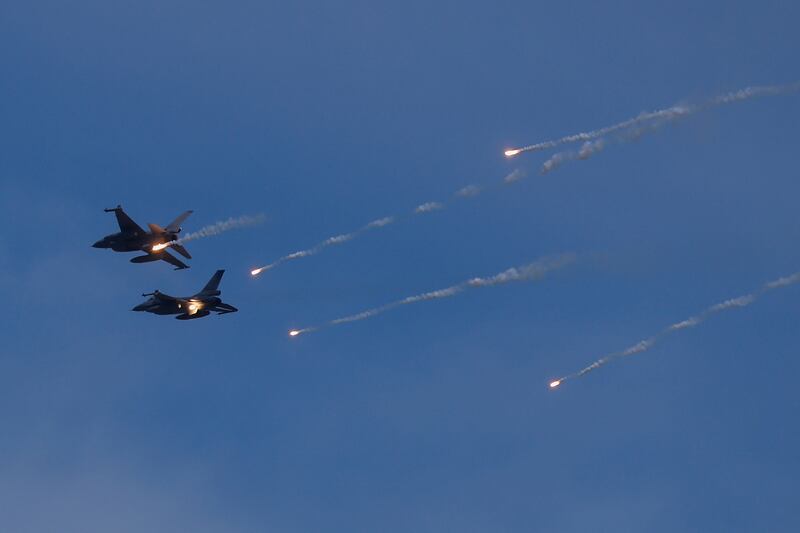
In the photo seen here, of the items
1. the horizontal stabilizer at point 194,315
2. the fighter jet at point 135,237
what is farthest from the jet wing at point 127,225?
the horizontal stabilizer at point 194,315

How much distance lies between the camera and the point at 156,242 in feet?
337

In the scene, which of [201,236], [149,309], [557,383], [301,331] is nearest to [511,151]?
[557,383]

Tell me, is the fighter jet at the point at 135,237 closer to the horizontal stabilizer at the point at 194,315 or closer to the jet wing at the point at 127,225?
the jet wing at the point at 127,225

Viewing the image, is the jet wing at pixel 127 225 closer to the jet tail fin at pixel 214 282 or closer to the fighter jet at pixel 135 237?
the fighter jet at pixel 135 237

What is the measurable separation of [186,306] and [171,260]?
5044mm

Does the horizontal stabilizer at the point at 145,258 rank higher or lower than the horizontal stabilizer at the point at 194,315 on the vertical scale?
higher

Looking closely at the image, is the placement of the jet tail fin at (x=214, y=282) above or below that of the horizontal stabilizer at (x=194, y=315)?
above

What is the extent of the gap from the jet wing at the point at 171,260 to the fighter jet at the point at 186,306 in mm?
3187

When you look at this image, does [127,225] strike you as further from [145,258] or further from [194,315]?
[194,315]

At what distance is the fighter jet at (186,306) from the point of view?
105 m

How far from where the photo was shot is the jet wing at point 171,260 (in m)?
107

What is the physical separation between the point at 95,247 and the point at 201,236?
8884mm

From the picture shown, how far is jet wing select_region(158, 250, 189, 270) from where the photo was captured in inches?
4208

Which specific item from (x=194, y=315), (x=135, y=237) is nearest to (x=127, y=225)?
(x=135, y=237)
